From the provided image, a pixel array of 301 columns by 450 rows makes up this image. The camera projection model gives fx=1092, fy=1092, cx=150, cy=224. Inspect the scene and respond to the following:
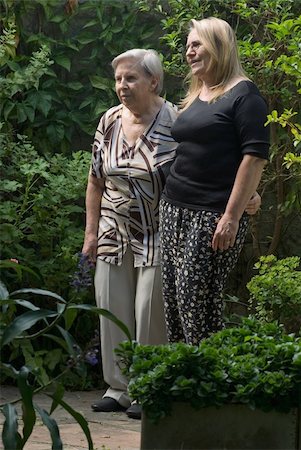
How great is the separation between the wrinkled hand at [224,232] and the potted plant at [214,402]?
1486 mm

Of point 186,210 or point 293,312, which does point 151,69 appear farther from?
point 293,312

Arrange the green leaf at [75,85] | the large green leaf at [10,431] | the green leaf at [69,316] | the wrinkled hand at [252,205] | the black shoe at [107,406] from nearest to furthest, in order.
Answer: the large green leaf at [10,431], the green leaf at [69,316], the wrinkled hand at [252,205], the black shoe at [107,406], the green leaf at [75,85]

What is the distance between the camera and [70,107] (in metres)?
7.27

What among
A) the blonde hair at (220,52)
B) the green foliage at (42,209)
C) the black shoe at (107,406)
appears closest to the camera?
the blonde hair at (220,52)

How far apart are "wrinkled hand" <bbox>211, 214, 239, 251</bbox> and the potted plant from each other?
149cm

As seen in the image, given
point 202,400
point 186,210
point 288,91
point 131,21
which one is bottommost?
point 202,400

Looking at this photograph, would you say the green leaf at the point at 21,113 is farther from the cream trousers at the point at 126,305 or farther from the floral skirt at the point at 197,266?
the floral skirt at the point at 197,266

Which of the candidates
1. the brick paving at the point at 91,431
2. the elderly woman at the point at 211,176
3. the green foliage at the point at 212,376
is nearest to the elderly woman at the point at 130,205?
the brick paving at the point at 91,431

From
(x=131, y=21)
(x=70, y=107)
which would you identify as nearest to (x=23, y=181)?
(x=70, y=107)

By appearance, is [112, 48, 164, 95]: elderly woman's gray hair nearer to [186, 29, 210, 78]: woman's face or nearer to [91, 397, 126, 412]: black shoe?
[186, 29, 210, 78]: woman's face

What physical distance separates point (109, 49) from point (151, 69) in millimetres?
1618

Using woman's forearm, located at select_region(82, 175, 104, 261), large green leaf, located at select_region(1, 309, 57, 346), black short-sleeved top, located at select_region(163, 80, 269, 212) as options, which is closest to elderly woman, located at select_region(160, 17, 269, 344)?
black short-sleeved top, located at select_region(163, 80, 269, 212)

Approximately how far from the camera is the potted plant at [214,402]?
335cm

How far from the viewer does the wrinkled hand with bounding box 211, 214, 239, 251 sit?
4.94 metres
